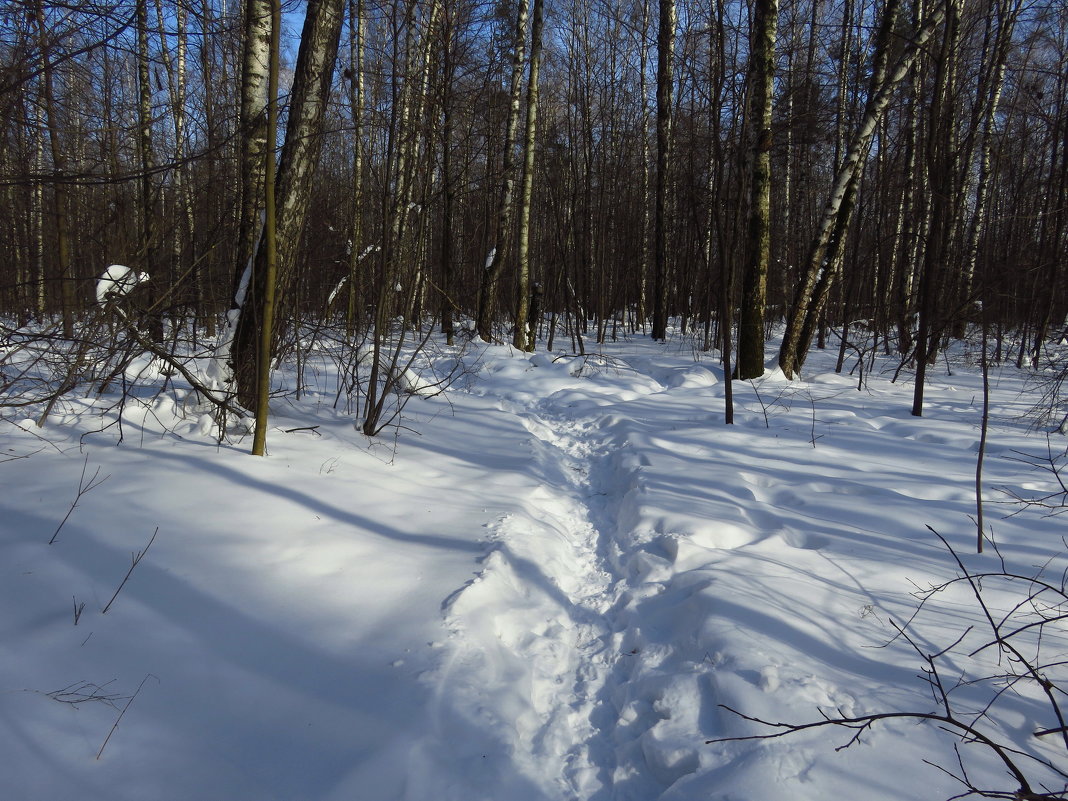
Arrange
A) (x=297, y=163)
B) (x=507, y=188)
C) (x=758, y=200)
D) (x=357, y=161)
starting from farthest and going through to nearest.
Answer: (x=507, y=188)
(x=758, y=200)
(x=357, y=161)
(x=297, y=163)

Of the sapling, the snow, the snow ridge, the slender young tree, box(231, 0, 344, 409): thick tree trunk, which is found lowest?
the snow ridge

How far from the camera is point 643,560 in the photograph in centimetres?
363

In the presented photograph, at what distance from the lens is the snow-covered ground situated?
1.93 metres

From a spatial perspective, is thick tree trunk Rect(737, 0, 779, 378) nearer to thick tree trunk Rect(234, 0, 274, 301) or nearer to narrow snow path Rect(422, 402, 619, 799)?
narrow snow path Rect(422, 402, 619, 799)

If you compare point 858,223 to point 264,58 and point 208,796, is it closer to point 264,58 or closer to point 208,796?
point 264,58

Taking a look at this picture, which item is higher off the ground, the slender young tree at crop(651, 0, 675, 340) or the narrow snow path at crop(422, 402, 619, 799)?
the slender young tree at crop(651, 0, 675, 340)

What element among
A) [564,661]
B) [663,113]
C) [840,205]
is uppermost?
[663,113]

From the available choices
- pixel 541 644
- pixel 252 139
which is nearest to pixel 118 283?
pixel 252 139

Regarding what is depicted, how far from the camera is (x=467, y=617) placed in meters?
2.81

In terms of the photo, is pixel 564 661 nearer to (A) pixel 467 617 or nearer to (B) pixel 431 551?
(A) pixel 467 617

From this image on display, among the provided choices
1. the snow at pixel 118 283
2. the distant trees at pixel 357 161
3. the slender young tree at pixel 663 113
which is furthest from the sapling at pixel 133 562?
the slender young tree at pixel 663 113

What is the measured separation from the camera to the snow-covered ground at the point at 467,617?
1927 millimetres

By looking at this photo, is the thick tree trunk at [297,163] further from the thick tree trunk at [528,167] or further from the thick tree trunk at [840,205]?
the thick tree trunk at [528,167]

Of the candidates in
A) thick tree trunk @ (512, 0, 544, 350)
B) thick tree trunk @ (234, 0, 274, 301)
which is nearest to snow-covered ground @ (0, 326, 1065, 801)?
thick tree trunk @ (234, 0, 274, 301)
